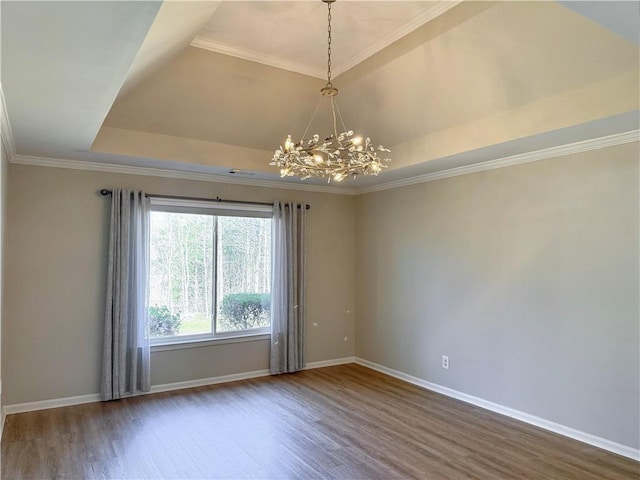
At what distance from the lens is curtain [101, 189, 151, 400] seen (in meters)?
4.46

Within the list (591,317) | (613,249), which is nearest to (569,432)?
(591,317)

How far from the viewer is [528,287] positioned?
400 centimetres

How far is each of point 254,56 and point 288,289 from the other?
290 cm

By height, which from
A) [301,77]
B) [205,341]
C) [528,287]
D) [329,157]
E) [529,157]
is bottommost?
[205,341]

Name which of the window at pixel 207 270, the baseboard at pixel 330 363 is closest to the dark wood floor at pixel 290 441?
the window at pixel 207 270

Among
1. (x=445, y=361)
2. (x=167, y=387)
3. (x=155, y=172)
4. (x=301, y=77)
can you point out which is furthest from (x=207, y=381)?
(x=301, y=77)

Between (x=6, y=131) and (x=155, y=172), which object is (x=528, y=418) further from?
(x=6, y=131)

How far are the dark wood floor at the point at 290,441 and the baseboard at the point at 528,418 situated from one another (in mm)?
91

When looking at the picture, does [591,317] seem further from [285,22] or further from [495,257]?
[285,22]

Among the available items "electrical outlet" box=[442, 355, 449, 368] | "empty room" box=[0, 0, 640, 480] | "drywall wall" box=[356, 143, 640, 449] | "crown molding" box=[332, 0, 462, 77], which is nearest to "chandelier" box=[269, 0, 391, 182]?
"empty room" box=[0, 0, 640, 480]

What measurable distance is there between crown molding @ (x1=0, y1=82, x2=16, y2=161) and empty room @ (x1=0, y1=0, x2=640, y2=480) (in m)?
0.03

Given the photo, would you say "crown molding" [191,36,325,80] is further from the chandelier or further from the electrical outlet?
the electrical outlet

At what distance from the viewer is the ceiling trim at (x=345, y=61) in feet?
10.0

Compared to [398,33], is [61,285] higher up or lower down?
lower down
